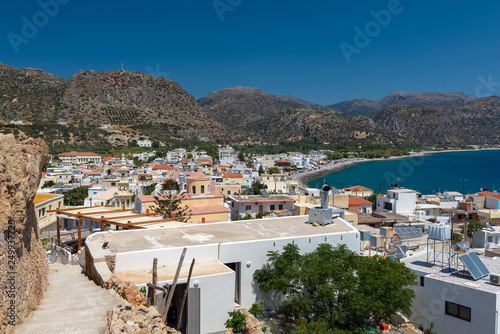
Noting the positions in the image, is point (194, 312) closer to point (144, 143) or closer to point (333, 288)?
point (333, 288)

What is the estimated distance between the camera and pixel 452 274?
1112 centimetres

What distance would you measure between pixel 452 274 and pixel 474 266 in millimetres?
686

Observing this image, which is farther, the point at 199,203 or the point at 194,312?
the point at 199,203

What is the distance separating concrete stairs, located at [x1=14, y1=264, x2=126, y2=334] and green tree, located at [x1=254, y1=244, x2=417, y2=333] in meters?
4.65

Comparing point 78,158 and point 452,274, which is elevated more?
point 78,158

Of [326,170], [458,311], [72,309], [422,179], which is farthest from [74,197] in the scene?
[422,179]

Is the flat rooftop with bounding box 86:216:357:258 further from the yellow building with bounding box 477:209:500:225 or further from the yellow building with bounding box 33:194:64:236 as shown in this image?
the yellow building with bounding box 477:209:500:225

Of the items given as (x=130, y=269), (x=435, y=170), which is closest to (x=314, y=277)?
(x=130, y=269)

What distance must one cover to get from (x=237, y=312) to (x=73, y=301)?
12.7 ft

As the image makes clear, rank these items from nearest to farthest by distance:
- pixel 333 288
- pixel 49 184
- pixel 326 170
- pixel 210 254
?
pixel 210 254 → pixel 333 288 → pixel 49 184 → pixel 326 170

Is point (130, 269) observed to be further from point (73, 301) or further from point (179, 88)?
point (179, 88)

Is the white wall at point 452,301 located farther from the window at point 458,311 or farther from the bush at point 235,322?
the bush at point 235,322

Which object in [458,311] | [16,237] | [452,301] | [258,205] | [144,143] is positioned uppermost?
[144,143]

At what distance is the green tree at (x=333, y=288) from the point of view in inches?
374
